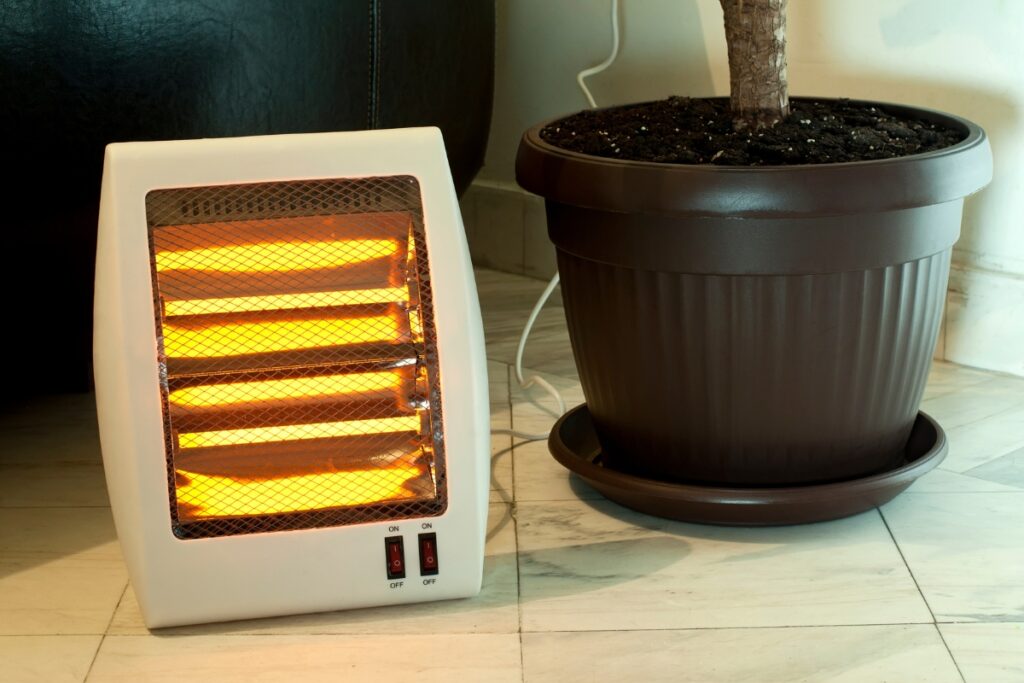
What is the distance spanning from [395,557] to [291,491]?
0.34 feet

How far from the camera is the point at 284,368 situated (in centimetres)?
102

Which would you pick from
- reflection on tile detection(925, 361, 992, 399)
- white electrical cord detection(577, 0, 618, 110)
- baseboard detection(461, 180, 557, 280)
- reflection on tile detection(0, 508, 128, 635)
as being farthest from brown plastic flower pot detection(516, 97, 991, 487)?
baseboard detection(461, 180, 557, 280)

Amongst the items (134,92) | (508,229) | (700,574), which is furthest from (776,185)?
(508,229)

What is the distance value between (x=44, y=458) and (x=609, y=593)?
2.33 feet

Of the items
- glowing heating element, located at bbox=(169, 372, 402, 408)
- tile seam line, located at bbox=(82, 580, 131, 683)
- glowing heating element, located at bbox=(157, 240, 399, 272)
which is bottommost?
tile seam line, located at bbox=(82, 580, 131, 683)

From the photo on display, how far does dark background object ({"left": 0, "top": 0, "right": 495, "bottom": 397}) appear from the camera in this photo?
4.19 feet

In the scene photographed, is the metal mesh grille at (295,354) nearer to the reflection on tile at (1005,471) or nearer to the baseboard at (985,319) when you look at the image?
the reflection on tile at (1005,471)

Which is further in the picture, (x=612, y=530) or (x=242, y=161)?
(x=612, y=530)

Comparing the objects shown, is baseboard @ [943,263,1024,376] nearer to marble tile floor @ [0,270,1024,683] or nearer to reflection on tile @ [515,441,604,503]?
marble tile floor @ [0,270,1024,683]

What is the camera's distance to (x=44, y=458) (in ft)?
4.79

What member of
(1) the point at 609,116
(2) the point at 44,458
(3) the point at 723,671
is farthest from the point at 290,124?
(3) the point at 723,671

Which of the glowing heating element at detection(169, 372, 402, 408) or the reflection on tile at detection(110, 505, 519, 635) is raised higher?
the glowing heating element at detection(169, 372, 402, 408)

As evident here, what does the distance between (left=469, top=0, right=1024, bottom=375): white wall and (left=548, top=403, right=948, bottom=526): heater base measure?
1.55ft

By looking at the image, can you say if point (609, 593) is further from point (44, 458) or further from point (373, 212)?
point (44, 458)
